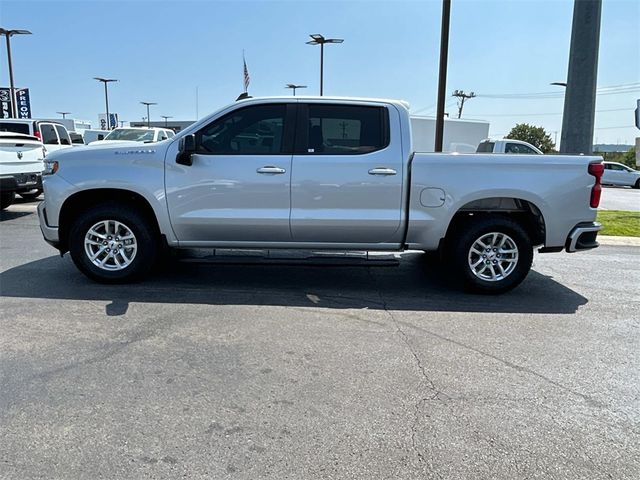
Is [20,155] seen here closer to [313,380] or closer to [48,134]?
[48,134]

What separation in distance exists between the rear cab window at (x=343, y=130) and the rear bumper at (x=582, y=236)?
2.29 m

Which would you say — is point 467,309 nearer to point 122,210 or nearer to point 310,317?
point 310,317

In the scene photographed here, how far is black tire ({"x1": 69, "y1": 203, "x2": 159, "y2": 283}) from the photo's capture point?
541 cm

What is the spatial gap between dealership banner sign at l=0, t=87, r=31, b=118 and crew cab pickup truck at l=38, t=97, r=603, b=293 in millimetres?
29609

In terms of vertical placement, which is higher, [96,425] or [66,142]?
[66,142]

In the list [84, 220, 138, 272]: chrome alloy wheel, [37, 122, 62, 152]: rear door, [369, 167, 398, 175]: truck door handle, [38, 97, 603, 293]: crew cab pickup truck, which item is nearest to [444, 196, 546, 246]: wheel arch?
[38, 97, 603, 293]: crew cab pickup truck

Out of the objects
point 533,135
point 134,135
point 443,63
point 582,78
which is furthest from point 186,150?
point 533,135

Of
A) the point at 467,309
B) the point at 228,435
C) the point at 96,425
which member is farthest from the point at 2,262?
the point at 467,309

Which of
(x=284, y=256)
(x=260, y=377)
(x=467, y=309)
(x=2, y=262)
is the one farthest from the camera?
(x=2, y=262)

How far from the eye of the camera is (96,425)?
2.86 m

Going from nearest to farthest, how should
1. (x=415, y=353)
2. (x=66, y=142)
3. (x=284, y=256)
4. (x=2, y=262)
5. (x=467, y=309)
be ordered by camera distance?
1. (x=415, y=353)
2. (x=467, y=309)
3. (x=284, y=256)
4. (x=2, y=262)
5. (x=66, y=142)

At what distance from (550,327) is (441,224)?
1.50 m

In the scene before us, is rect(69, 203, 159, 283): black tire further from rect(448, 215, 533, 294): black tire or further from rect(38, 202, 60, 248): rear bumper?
rect(448, 215, 533, 294): black tire

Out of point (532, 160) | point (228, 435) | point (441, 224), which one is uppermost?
point (532, 160)
